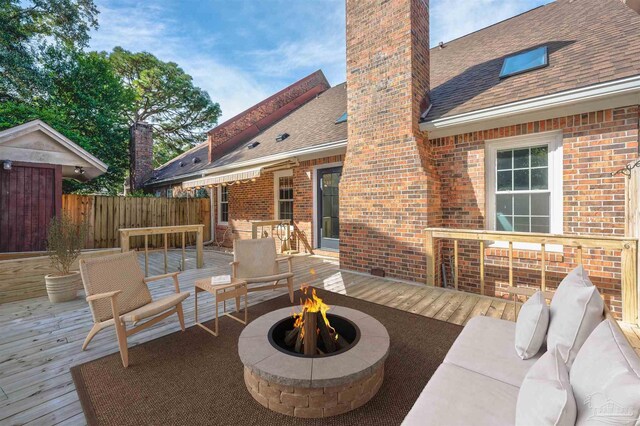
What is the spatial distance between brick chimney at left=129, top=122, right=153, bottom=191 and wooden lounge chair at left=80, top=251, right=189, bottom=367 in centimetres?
1244

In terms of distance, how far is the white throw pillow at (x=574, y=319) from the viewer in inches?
63.7

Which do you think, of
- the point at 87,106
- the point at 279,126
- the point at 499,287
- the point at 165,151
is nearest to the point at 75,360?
the point at 499,287

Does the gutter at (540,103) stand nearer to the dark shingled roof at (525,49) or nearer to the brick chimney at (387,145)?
the dark shingled roof at (525,49)

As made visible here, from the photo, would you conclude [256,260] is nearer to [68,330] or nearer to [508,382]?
[68,330]

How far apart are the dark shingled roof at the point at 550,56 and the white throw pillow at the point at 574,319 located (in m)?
3.62

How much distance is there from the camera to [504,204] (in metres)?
4.86

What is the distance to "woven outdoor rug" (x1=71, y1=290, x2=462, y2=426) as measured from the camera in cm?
198

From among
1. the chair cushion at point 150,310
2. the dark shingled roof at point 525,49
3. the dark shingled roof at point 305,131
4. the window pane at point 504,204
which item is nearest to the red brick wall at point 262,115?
the dark shingled roof at point 305,131

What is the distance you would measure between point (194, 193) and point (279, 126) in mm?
5001

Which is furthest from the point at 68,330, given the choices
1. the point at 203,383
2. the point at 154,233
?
the point at 154,233

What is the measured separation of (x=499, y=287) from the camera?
471 cm

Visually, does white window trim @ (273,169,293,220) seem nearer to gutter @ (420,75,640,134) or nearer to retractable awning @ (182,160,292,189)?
retractable awning @ (182,160,292,189)

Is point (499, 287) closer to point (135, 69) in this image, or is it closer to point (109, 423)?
point (109, 423)

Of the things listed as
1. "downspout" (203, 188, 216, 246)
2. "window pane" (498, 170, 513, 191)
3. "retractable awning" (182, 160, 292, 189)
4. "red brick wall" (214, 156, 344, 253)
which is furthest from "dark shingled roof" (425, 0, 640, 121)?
"downspout" (203, 188, 216, 246)
